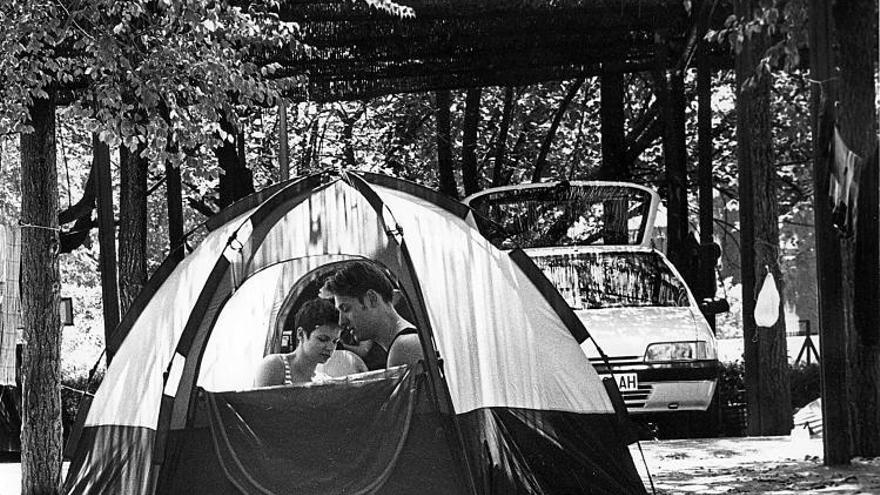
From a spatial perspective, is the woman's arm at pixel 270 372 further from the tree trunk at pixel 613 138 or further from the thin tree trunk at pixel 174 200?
the tree trunk at pixel 613 138

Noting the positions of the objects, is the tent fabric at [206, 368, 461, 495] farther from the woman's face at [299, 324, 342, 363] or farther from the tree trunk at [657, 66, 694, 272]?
the tree trunk at [657, 66, 694, 272]

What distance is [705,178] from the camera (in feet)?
51.2

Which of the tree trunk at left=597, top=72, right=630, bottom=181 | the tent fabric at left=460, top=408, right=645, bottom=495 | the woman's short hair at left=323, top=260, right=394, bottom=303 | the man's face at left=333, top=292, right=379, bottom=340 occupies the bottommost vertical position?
the tent fabric at left=460, top=408, right=645, bottom=495

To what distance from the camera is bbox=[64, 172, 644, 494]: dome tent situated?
743 centimetres

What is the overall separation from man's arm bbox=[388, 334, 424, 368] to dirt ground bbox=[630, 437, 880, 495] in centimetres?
172

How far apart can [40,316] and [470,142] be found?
11.5 metres

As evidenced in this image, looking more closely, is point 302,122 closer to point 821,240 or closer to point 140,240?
point 140,240

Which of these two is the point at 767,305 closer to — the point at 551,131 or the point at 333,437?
the point at 333,437

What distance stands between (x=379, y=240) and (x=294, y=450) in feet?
4.37

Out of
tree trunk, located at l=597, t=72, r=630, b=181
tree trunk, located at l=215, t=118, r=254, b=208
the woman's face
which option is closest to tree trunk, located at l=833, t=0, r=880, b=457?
the woman's face

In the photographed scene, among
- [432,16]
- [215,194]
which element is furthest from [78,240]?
[432,16]

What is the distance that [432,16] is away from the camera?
1204cm

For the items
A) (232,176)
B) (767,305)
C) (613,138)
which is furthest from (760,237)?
(232,176)

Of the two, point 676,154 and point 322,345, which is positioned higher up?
point 676,154
